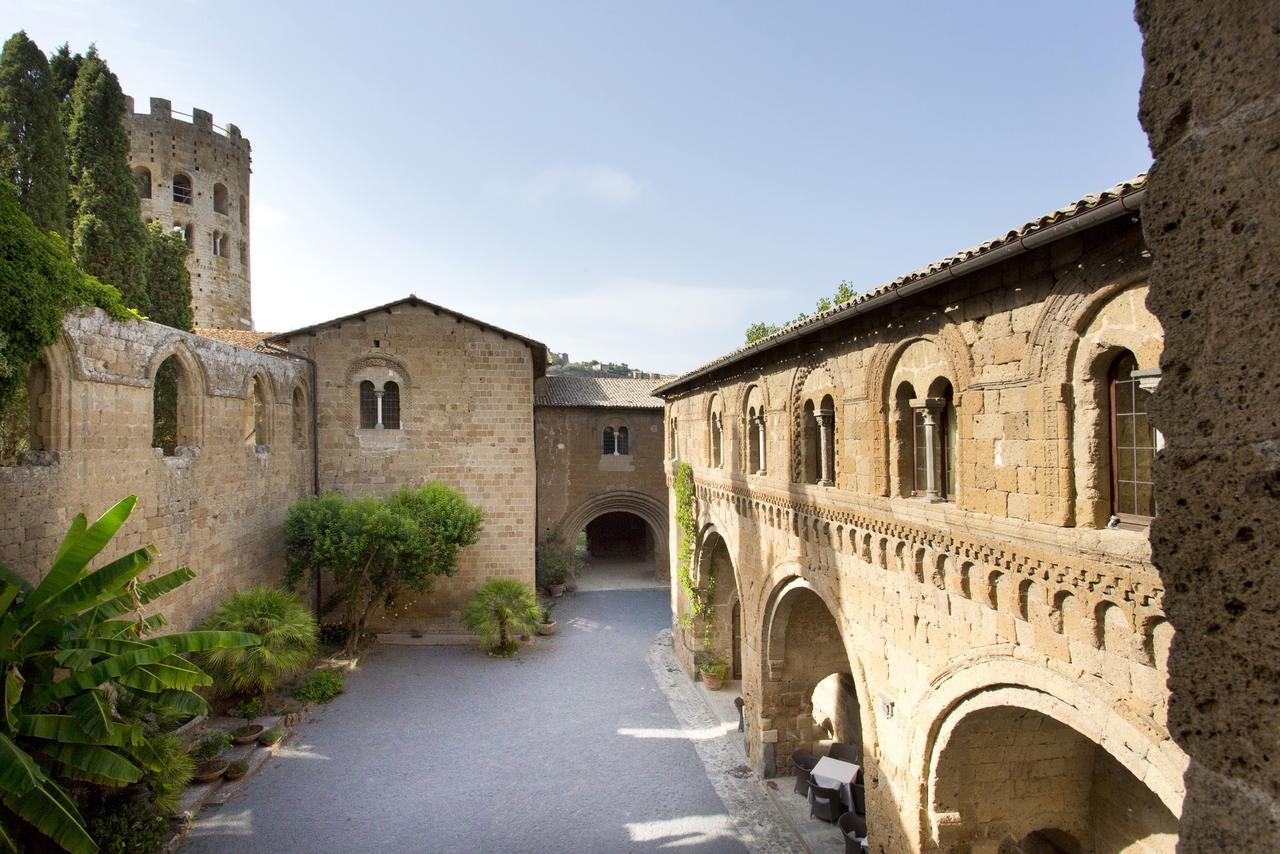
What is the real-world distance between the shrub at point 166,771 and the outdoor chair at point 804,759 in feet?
31.1

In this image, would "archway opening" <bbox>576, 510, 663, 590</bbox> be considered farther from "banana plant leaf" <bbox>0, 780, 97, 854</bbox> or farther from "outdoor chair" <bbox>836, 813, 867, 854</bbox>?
"banana plant leaf" <bbox>0, 780, 97, 854</bbox>

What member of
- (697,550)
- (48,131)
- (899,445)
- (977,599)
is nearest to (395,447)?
(697,550)

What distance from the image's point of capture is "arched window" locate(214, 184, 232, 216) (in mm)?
33500

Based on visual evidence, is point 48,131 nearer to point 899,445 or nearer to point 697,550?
point 697,550

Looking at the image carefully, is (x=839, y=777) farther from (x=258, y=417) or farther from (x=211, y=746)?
(x=258, y=417)

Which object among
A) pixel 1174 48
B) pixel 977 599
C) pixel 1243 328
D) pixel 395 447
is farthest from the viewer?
pixel 395 447

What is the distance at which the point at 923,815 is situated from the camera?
24.2 feet

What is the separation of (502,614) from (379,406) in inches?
277

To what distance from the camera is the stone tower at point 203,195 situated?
31.1 metres

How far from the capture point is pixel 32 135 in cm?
1520

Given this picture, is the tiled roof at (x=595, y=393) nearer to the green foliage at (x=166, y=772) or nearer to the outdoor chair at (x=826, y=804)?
the outdoor chair at (x=826, y=804)

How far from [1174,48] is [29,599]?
37.4 ft

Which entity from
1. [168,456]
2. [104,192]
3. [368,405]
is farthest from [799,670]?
[104,192]

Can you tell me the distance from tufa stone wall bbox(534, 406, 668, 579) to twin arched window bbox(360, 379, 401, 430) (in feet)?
23.2
